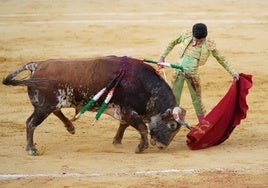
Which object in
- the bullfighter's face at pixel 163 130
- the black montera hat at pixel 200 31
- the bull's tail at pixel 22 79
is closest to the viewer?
the bull's tail at pixel 22 79

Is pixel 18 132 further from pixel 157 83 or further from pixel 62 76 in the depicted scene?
pixel 157 83

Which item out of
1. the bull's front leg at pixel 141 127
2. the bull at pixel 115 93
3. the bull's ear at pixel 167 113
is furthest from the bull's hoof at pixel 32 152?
the bull's ear at pixel 167 113

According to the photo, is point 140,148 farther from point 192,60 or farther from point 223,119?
point 192,60

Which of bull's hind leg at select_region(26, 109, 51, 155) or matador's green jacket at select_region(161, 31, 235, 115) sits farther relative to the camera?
matador's green jacket at select_region(161, 31, 235, 115)

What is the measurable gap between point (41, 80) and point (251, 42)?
9.54 meters

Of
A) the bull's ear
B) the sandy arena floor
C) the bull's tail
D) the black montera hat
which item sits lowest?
the sandy arena floor

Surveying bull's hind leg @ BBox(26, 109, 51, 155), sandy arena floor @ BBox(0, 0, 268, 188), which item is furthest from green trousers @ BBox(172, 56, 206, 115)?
bull's hind leg @ BBox(26, 109, 51, 155)

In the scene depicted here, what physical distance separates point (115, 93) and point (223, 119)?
1489 mm

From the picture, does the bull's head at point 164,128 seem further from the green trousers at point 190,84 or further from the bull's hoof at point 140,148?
the green trousers at point 190,84

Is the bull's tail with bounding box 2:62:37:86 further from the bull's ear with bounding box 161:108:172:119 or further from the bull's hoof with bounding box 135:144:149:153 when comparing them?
the bull's ear with bounding box 161:108:172:119

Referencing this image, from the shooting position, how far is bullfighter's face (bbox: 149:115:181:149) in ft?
30.0

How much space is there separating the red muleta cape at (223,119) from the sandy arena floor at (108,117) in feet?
0.54

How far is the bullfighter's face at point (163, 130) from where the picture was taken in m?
9.14

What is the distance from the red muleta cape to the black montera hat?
0.75 meters
